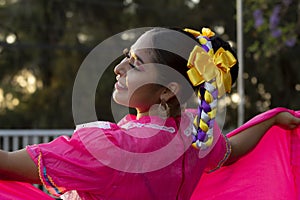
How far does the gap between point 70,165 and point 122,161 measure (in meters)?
0.13

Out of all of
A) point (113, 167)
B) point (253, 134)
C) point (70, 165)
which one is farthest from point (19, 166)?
point (253, 134)

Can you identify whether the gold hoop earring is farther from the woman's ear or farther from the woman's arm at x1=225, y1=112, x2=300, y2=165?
the woman's arm at x1=225, y1=112, x2=300, y2=165

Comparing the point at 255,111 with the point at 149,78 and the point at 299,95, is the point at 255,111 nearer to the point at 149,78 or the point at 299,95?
the point at 299,95

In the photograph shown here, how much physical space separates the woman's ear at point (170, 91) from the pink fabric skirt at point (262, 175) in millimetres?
460

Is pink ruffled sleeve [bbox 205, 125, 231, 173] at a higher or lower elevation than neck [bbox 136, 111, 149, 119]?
lower

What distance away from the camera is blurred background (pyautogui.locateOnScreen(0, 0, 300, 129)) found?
1166cm

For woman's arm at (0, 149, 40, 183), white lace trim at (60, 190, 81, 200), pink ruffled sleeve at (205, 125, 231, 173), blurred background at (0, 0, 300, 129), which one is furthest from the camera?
blurred background at (0, 0, 300, 129)

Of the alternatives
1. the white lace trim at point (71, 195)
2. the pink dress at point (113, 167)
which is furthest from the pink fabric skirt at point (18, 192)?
the white lace trim at point (71, 195)

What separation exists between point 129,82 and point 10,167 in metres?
0.40

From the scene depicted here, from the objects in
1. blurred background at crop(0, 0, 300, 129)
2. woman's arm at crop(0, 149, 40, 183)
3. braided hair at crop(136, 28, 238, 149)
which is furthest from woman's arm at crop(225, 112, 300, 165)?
blurred background at crop(0, 0, 300, 129)

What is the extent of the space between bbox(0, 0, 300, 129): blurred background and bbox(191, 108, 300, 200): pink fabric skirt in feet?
27.8

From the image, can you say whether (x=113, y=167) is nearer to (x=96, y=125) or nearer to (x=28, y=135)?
(x=96, y=125)

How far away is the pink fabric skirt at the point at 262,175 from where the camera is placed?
2268mm

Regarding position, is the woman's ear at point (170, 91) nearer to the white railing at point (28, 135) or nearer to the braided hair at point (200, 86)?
the braided hair at point (200, 86)
